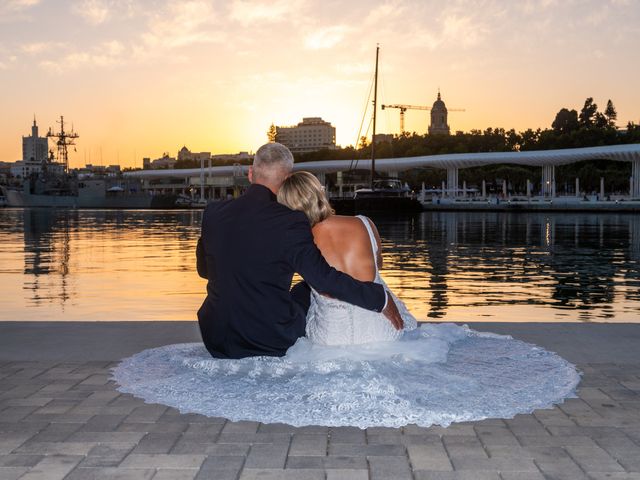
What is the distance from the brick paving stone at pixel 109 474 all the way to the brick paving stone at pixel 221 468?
0.21 metres

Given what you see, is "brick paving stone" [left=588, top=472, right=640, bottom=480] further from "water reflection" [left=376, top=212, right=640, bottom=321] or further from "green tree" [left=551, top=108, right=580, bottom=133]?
"green tree" [left=551, top=108, right=580, bottom=133]

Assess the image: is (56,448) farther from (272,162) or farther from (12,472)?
(272,162)

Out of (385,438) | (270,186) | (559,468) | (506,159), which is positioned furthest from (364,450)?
(506,159)

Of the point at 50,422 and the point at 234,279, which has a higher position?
the point at 234,279

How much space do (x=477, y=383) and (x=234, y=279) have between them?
4.76 ft

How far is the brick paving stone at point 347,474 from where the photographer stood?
297 centimetres

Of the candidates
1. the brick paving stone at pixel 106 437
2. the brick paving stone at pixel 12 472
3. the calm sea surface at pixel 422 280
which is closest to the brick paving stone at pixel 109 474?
the brick paving stone at pixel 12 472

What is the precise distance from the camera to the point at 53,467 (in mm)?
3115

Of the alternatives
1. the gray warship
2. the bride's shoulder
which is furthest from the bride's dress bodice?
the gray warship

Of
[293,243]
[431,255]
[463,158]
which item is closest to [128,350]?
[293,243]

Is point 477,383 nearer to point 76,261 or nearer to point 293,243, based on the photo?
point 293,243

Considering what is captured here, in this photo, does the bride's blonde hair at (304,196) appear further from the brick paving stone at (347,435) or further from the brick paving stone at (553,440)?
the brick paving stone at (553,440)

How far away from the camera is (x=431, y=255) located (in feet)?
71.7

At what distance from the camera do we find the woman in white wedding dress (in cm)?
373
